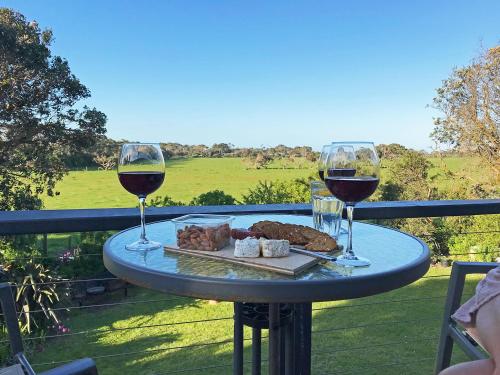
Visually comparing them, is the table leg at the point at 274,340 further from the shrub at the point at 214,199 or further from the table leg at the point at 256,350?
the shrub at the point at 214,199

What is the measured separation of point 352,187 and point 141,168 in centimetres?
53

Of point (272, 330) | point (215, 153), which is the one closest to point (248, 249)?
point (272, 330)

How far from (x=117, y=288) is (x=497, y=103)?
10.2 m

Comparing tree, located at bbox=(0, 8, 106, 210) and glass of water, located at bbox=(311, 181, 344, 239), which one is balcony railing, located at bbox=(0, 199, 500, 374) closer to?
glass of water, located at bbox=(311, 181, 344, 239)

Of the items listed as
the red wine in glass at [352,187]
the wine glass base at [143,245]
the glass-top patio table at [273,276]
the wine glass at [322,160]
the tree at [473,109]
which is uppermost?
the tree at [473,109]

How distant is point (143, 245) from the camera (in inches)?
41.8

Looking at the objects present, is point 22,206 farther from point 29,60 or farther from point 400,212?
point 400,212

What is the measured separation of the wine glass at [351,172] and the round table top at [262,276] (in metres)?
0.12

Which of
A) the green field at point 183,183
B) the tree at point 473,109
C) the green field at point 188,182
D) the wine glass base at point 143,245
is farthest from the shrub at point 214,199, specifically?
the green field at point 183,183

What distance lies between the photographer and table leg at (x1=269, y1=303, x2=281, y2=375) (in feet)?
3.74

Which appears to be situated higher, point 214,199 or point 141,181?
point 141,181

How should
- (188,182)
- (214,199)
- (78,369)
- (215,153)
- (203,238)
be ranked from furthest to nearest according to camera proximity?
(188,182)
(215,153)
(214,199)
(203,238)
(78,369)

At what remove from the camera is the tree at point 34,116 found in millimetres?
7488

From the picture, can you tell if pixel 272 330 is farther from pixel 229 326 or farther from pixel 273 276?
pixel 229 326
